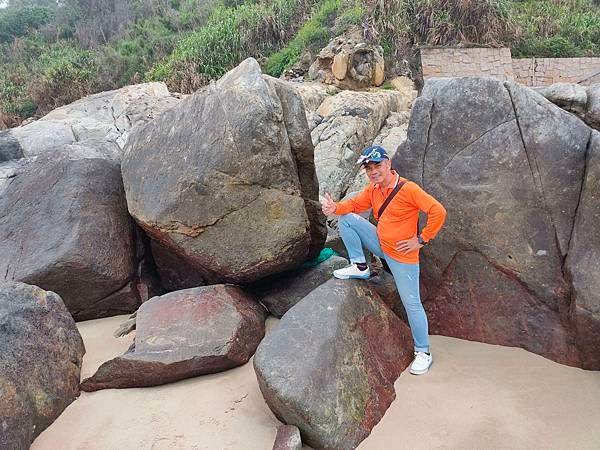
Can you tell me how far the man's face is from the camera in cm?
337

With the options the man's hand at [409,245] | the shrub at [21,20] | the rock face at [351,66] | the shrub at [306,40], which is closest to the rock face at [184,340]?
the man's hand at [409,245]

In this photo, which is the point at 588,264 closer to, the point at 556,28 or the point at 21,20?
the point at 556,28

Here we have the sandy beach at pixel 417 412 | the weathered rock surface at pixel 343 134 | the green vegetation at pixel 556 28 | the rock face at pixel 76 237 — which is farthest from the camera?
the green vegetation at pixel 556 28

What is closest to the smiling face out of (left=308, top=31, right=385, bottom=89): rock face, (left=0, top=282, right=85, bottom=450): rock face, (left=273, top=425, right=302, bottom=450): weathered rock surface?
(left=273, top=425, right=302, bottom=450): weathered rock surface

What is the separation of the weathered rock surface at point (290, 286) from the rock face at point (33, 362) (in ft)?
5.02

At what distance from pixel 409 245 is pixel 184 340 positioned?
1.68 m

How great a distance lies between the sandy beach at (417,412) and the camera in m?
2.92

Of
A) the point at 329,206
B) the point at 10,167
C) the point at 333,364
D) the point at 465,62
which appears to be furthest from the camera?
the point at 465,62

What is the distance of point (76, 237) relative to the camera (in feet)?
14.4

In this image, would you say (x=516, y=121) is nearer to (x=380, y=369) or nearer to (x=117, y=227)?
(x=380, y=369)

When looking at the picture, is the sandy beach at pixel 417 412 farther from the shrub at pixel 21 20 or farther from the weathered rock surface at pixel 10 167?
the shrub at pixel 21 20

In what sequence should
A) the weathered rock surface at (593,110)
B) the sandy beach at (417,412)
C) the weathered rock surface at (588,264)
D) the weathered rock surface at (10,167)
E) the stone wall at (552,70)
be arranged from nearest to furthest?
the sandy beach at (417,412), the weathered rock surface at (588,264), the weathered rock surface at (593,110), the weathered rock surface at (10,167), the stone wall at (552,70)

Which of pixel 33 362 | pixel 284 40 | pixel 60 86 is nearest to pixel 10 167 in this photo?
pixel 33 362

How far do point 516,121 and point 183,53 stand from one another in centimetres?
1239
